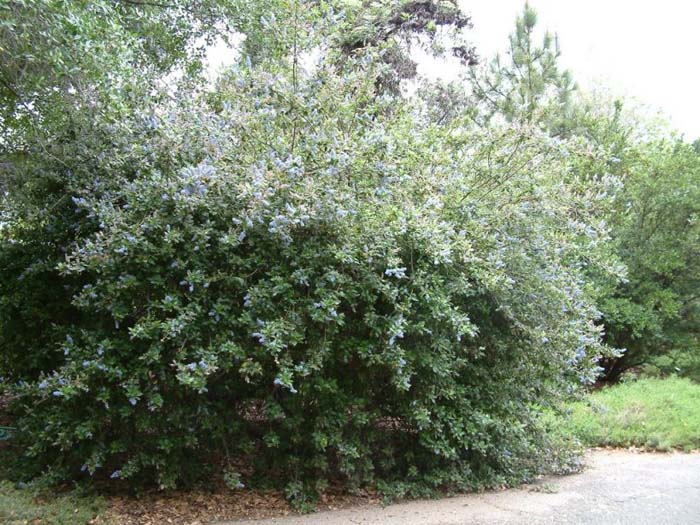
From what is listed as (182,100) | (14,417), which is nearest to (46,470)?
(14,417)

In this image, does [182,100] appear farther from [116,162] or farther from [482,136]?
[482,136]

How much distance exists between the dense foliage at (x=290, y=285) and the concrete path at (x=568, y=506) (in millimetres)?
280

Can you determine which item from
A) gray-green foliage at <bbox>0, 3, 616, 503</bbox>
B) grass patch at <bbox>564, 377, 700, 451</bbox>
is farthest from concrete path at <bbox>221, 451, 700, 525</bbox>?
grass patch at <bbox>564, 377, 700, 451</bbox>

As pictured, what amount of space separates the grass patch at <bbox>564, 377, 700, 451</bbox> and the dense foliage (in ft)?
6.43

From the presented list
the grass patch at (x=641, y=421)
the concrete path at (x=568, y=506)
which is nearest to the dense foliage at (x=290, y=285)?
the concrete path at (x=568, y=506)

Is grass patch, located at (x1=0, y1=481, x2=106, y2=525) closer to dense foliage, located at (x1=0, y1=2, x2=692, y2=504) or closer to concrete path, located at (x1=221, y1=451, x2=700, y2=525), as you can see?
Result: dense foliage, located at (x1=0, y1=2, x2=692, y2=504)

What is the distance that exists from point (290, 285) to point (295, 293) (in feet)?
0.30

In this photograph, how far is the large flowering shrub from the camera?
4617 mm

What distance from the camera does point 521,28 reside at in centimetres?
1644

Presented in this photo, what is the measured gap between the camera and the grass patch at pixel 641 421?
7785mm

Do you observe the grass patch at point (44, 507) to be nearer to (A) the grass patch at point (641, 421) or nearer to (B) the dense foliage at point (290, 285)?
(B) the dense foliage at point (290, 285)

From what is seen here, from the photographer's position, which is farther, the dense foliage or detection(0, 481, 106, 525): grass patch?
the dense foliage

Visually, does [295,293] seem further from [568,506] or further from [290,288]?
[568,506]

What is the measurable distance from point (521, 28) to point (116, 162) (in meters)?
14.5
